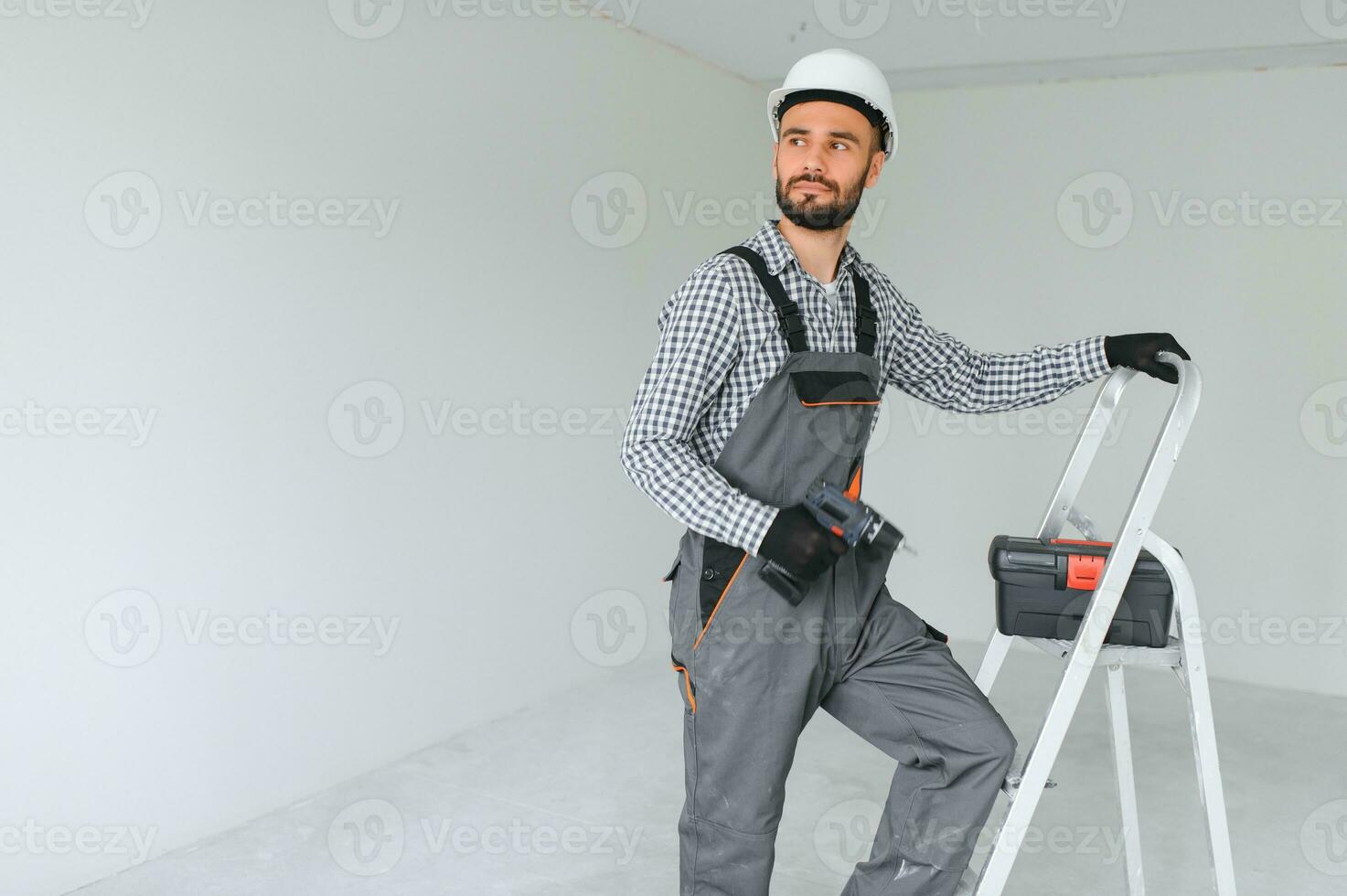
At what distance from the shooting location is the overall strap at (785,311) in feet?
5.92

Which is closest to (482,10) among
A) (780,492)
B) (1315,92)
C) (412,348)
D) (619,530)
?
(412,348)

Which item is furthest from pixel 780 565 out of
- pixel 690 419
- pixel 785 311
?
pixel 785 311

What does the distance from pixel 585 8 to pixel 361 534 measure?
197 centimetres

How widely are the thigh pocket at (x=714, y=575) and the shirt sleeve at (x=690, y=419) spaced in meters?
0.07

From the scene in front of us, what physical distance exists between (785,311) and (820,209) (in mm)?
189

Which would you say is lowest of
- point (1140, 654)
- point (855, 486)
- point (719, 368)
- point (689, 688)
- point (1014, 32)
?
point (689, 688)

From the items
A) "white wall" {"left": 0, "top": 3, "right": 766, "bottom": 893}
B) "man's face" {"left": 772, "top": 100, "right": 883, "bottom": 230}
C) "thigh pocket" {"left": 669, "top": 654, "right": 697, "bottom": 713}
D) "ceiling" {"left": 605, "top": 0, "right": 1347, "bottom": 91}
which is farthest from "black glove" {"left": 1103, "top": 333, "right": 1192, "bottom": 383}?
"ceiling" {"left": 605, "top": 0, "right": 1347, "bottom": 91}

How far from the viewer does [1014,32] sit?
413cm

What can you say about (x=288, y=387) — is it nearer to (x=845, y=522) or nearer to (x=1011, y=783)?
(x=845, y=522)

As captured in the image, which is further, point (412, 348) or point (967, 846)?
point (412, 348)

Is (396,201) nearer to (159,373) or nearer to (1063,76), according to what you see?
(159,373)

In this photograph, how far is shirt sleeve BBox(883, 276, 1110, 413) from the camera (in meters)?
2.10

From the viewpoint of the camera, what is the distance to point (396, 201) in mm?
3250

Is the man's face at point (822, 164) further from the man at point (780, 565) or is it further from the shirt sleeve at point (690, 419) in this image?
the shirt sleeve at point (690, 419)
